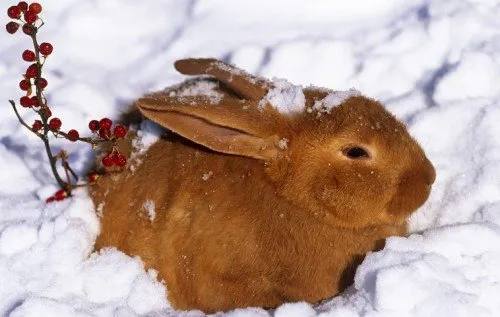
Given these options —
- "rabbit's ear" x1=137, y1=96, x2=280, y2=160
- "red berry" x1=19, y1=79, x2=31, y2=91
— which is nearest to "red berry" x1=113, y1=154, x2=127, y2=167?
"rabbit's ear" x1=137, y1=96, x2=280, y2=160

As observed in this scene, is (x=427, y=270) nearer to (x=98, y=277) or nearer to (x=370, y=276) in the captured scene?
(x=370, y=276)

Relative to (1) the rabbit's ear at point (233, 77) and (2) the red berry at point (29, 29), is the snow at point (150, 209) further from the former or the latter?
(2) the red berry at point (29, 29)

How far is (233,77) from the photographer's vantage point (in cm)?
415

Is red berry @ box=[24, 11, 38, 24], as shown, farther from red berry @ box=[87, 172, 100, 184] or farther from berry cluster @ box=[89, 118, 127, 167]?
red berry @ box=[87, 172, 100, 184]

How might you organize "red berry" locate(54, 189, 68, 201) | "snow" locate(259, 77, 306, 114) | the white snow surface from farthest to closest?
"red berry" locate(54, 189, 68, 201), "snow" locate(259, 77, 306, 114), the white snow surface

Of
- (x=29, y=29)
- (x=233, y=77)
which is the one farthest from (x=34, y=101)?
(x=233, y=77)

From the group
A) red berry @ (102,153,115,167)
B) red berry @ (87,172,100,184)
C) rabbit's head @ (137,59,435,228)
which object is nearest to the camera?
rabbit's head @ (137,59,435,228)

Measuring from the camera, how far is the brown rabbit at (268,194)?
3.81m

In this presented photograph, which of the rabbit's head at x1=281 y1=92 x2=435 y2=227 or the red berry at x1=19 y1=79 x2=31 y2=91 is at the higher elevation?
the red berry at x1=19 y1=79 x2=31 y2=91

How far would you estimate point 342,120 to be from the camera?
3.84 m

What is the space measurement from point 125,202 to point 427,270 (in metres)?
1.72

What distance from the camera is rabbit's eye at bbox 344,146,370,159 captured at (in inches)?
150

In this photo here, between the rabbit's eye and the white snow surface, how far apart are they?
37 centimetres

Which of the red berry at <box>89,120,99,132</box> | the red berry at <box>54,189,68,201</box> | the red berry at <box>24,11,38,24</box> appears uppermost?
the red berry at <box>24,11,38,24</box>
